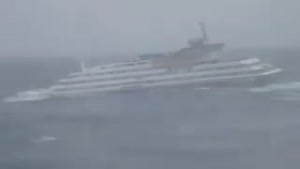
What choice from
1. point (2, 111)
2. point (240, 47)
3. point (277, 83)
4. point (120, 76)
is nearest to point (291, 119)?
point (277, 83)

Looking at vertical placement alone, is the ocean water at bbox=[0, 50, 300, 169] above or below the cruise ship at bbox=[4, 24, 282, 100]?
below

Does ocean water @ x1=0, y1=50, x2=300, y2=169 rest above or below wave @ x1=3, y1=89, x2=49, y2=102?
below

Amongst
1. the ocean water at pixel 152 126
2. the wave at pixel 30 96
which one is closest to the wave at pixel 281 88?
the ocean water at pixel 152 126

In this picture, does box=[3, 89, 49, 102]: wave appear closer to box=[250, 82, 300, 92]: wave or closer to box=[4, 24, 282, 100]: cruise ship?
box=[4, 24, 282, 100]: cruise ship

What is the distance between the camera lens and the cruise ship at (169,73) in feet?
7.00

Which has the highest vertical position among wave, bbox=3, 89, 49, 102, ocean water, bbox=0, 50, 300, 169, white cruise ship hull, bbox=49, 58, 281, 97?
wave, bbox=3, 89, 49, 102

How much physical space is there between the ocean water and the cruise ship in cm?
3

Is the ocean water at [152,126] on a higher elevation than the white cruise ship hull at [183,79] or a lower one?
lower

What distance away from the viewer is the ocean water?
2070 mm

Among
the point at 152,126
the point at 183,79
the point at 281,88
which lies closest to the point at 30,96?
the point at 152,126

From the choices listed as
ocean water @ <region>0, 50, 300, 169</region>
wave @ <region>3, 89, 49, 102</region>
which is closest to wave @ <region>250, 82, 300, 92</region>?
ocean water @ <region>0, 50, 300, 169</region>

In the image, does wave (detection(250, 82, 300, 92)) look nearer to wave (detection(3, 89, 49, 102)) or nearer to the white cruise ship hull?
the white cruise ship hull

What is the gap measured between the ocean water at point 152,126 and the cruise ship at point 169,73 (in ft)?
0.11

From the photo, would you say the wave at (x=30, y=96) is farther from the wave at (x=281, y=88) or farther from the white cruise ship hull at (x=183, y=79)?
the wave at (x=281, y=88)
